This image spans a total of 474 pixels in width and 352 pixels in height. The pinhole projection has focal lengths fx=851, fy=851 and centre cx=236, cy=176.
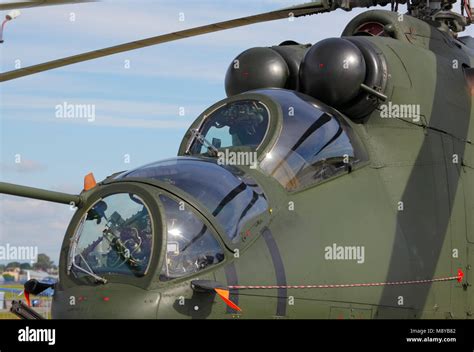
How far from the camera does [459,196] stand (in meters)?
9.73

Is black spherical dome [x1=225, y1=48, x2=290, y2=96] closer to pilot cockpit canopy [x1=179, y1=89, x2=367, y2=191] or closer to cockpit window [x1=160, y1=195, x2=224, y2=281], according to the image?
pilot cockpit canopy [x1=179, y1=89, x2=367, y2=191]

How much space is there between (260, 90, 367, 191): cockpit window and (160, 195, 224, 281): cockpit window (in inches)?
47.3

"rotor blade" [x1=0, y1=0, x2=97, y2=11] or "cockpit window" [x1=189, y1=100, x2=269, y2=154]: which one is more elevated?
"rotor blade" [x1=0, y1=0, x2=97, y2=11]

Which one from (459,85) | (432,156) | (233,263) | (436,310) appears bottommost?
(436,310)

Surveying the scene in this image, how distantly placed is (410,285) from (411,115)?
2.07 metres

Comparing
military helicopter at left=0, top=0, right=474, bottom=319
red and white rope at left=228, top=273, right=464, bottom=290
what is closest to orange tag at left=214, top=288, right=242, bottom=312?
military helicopter at left=0, top=0, right=474, bottom=319

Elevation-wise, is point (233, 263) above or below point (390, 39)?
below

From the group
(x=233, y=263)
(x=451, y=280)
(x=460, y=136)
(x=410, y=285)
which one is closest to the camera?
(x=233, y=263)

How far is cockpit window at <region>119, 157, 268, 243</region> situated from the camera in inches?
294

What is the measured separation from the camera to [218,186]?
7645 millimetres

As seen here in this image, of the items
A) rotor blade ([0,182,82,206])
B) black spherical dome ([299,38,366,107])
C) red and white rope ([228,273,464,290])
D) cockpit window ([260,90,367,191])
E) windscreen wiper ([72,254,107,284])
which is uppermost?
black spherical dome ([299,38,366,107])
